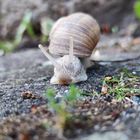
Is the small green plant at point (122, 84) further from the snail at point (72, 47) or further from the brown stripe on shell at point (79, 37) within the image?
the brown stripe on shell at point (79, 37)

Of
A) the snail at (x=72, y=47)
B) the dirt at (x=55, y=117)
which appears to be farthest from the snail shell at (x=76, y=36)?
the dirt at (x=55, y=117)

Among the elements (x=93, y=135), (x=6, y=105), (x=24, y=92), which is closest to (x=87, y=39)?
(x=24, y=92)

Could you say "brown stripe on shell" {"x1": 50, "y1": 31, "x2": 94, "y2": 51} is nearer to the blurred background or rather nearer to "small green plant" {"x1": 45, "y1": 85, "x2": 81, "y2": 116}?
"small green plant" {"x1": 45, "y1": 85, "x2": 81, "y2": 116}

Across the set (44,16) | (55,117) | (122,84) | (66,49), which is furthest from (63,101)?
(44,16)

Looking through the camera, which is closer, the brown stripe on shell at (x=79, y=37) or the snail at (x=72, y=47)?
the snail at (x=72, y=47)

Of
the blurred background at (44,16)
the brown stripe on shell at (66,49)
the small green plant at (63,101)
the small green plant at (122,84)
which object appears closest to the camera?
the small green plant at (63,101)

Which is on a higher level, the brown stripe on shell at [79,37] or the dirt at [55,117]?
the brown stripe on shell at [79,37]
